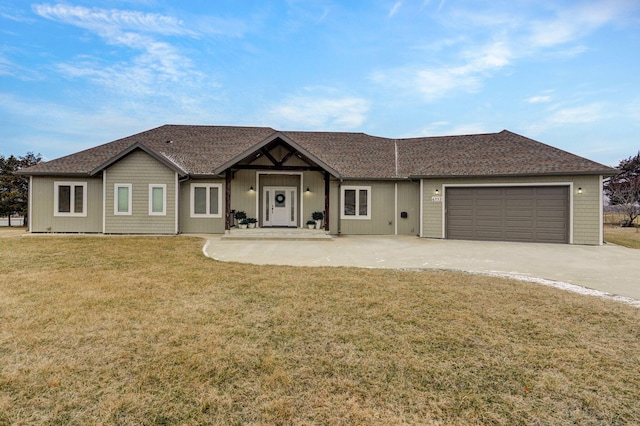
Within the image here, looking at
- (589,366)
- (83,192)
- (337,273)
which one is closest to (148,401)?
(589,366)

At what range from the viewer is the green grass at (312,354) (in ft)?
7.61

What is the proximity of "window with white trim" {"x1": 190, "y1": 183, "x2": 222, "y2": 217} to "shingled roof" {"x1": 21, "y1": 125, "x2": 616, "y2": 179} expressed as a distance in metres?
0.82

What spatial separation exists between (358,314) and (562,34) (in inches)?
698

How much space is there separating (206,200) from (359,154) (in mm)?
8924

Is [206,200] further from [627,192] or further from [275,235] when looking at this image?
[627,192]

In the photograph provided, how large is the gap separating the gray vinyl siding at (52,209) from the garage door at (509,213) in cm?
1697

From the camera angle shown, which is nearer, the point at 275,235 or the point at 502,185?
the point at 275,235

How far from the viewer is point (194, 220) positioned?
14828 mm

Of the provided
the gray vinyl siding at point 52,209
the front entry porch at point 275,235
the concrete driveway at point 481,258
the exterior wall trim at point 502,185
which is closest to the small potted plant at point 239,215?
the front entry porch at point 275,235

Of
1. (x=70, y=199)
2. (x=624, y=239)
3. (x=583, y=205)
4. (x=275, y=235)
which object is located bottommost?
(x=624, y=239)

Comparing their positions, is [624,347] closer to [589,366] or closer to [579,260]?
[589,366]

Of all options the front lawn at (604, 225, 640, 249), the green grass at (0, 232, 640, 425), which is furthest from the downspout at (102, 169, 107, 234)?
the front lawn at (604, 225, 640, 249)

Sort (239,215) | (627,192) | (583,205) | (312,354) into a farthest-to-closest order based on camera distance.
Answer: (627,192)
(239,215)
(583,205)
(312,354)

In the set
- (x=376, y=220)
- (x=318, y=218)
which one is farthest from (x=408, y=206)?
(x=318, y=218)
